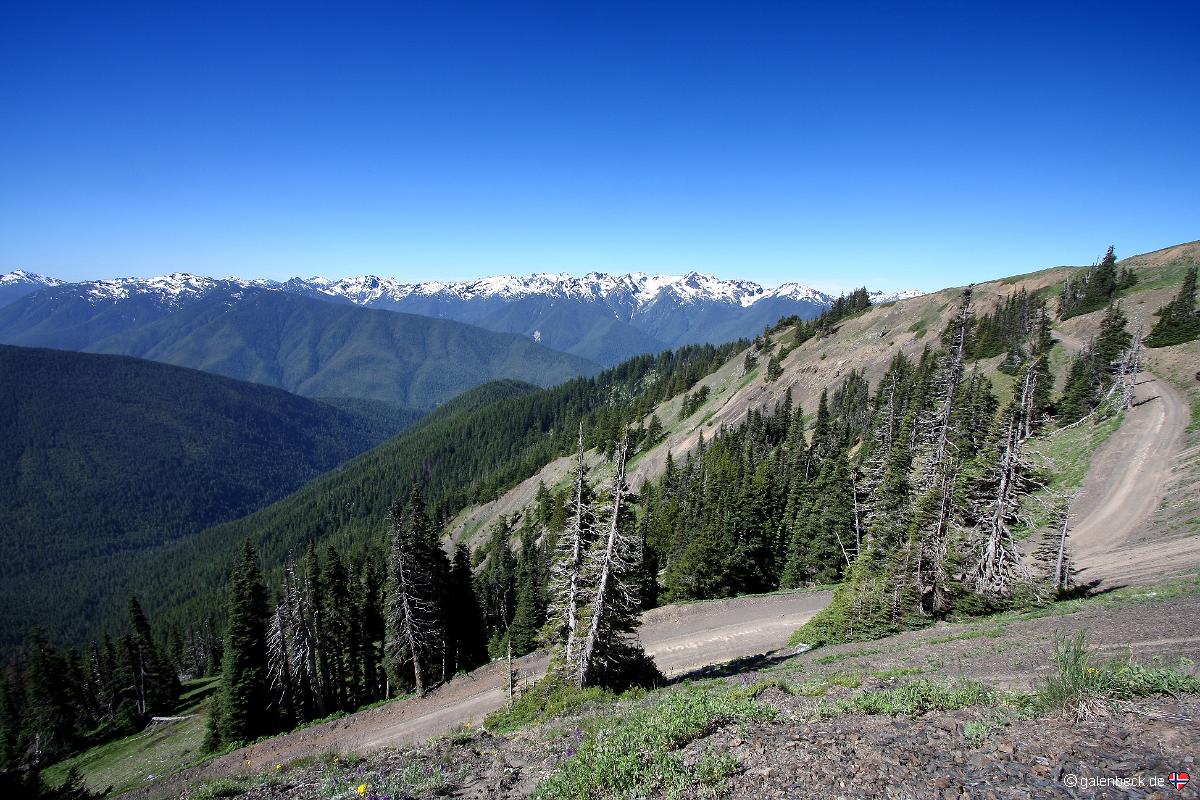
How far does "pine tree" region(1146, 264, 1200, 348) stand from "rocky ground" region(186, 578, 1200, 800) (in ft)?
185

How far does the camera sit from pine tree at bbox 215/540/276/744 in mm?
35656

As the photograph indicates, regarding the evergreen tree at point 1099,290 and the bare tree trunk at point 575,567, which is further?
the evergreen tree at point 1099,290

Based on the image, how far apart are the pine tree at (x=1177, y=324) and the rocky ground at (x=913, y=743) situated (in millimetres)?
56321

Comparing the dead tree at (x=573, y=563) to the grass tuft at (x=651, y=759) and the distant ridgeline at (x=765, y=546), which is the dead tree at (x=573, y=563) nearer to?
the distant ridgeline at (x=765, y=546)

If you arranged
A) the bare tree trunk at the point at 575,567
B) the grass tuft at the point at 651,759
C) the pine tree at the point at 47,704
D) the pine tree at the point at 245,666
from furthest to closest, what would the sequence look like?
the pine tree at the point at 47,704
the pine tree at the point at 245,666
the bare tree trunk at the point at 575,567
the grass tuft at the point at 651,759

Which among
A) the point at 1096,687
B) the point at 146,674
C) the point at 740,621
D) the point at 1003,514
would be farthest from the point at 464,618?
the point at 146,674

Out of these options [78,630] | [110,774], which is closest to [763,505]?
[110,774]

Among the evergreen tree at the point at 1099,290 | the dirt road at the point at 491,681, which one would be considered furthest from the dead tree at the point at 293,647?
the evergreen tree at the point at 1099,290

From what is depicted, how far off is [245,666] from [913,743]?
44103 mm

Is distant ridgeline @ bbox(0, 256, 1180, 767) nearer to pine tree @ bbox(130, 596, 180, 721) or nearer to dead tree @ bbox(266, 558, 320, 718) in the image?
dead tree @ bbox(266, 558, 320, 718)

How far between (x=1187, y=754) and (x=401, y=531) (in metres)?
35.2

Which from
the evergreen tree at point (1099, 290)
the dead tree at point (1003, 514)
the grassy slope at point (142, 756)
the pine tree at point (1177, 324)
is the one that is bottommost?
the grassy slope at point (142, 756)

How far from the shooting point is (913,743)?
823 centimetres

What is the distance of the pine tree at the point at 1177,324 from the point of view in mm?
56094
